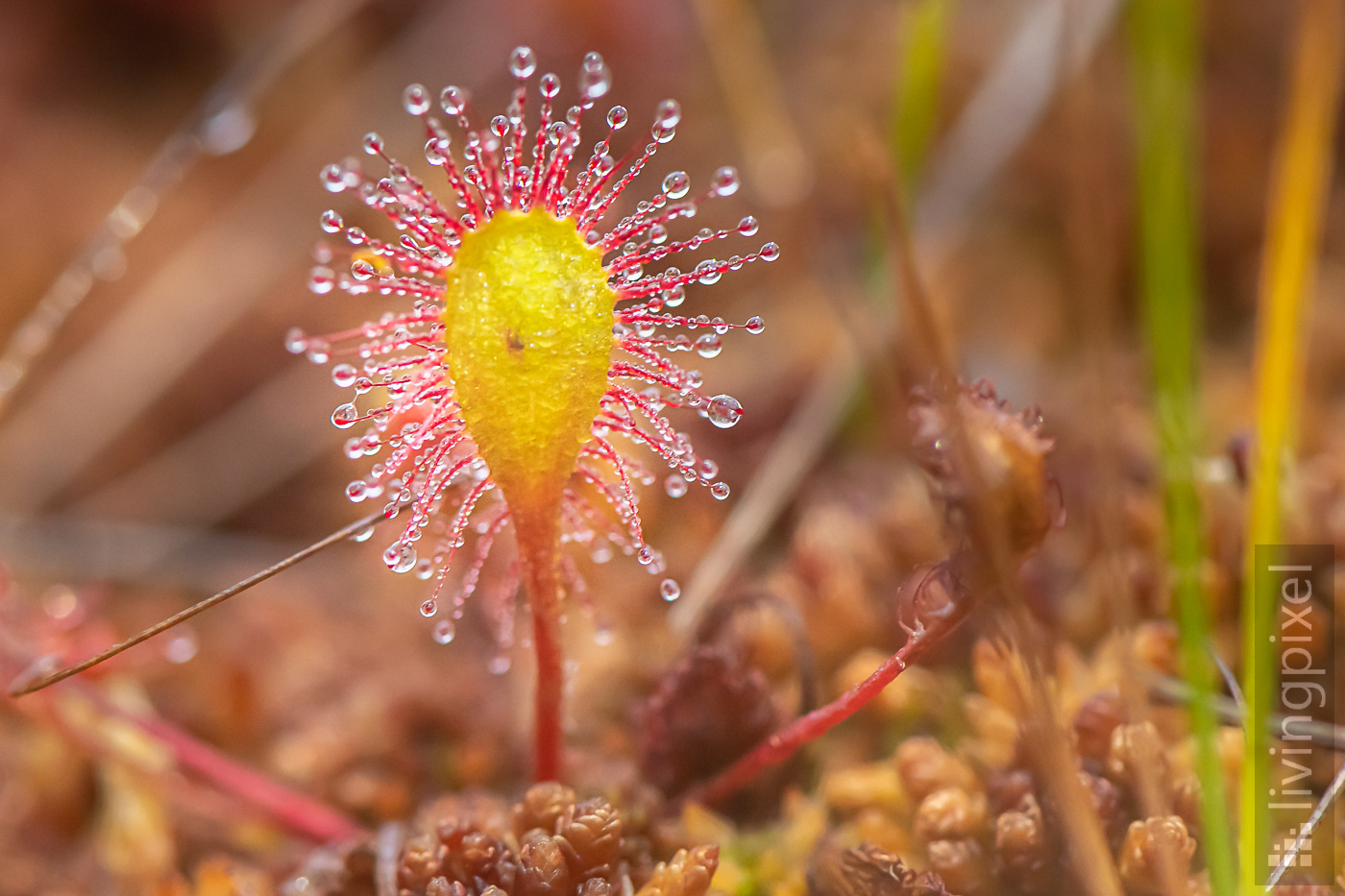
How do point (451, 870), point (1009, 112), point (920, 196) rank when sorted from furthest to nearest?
point (920, 196)
point (1009, 112)
point (451, 870)

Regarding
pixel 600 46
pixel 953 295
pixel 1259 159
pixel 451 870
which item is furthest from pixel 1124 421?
pixel 600 46

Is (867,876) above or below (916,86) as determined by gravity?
below

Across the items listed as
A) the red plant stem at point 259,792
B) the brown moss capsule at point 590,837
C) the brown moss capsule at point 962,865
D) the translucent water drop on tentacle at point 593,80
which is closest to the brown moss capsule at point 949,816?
the brown moss capsule at point 962,865

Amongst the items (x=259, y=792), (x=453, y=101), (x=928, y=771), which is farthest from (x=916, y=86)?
(x=259, y=792)

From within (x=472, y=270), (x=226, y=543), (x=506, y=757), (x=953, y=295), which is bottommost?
(x=506, y=757)

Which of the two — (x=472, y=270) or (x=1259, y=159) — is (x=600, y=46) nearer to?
(x=1259, y=159)

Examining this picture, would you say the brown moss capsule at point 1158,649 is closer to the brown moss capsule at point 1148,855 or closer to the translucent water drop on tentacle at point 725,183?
the brown moss capsule at point 1148,855

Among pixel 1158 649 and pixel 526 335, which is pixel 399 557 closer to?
pixel 526 335
